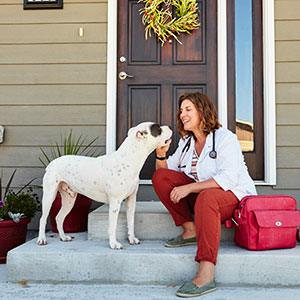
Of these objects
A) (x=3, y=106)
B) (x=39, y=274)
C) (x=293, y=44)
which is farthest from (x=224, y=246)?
(x=3, y=106)

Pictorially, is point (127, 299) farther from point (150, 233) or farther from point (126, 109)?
point (126, 109)

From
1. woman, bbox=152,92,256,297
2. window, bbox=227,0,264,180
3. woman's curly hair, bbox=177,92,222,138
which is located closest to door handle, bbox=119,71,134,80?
window, bbox=227,0,264,180

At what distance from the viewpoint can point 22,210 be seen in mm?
2770

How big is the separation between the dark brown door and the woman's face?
1049 mm

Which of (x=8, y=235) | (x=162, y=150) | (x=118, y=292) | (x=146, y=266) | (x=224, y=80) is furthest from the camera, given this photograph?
(x=224, y=80)

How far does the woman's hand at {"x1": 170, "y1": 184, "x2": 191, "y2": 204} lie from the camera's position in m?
2.21

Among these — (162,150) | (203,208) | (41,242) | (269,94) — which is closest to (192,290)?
(203,208)

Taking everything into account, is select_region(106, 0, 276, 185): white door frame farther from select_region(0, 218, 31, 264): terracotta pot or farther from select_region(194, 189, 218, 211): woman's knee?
select_region(194, 189, 218, 211): woman's knee

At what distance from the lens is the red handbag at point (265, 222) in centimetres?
211

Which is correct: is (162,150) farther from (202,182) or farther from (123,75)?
(123,75)

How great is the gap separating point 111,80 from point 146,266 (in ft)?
6.42

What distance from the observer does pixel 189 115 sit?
237cm

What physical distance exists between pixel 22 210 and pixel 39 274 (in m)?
0.75

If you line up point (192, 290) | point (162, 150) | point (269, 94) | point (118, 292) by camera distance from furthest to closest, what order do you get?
point (269, 94), point (162, 150), point (118, 292), point (192, 290)
